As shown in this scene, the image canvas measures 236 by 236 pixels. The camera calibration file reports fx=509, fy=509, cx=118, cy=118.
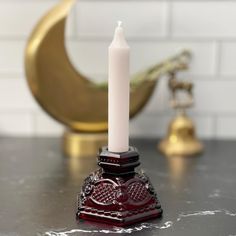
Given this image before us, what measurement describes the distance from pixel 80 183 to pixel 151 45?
44cm

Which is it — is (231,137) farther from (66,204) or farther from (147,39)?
(66,204)

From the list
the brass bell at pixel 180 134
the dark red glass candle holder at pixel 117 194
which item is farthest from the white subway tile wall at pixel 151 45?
the dark red glass candle holder at pixel 117 194

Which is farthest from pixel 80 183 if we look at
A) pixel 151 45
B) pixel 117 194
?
pixel 151 45

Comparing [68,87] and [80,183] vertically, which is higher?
[68,87]

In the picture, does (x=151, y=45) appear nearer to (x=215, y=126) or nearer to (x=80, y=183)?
(x=215, y=126)

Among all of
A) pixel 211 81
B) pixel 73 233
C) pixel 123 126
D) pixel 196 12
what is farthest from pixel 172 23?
pixel 73 233

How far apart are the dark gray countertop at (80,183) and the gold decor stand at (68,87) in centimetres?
7

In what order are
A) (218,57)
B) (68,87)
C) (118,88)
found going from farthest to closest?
(218,57)
(68,87)
(118,88)

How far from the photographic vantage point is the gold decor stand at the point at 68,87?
Answer: 105 cm

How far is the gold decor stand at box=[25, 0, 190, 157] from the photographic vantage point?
3.44 ft

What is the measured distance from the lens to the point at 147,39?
119cm

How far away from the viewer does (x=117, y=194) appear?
71 cm

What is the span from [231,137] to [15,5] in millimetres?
609

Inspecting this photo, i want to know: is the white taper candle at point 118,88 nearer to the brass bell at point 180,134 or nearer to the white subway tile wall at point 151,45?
the brass bell at point 180,134
